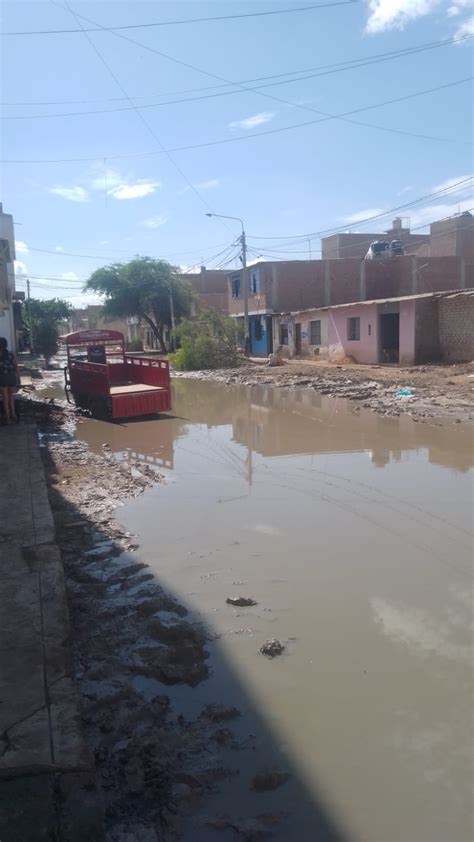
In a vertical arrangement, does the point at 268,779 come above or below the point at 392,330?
below

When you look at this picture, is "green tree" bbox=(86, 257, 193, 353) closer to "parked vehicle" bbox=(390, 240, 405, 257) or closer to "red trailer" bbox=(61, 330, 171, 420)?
"parked vehicle" bbox=(390, 240, 405, 257)

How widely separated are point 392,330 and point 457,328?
4.89 metres

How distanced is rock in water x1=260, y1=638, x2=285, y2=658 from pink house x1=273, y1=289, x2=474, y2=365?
2094cm

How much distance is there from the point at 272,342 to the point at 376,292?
275 inches

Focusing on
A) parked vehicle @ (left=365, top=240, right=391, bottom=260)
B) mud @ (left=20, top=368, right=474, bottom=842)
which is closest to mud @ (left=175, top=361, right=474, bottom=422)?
mud @ (left=20, top=368, right=474, bottom=842)

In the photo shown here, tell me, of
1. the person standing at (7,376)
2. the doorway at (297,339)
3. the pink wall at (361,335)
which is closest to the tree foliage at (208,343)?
the doorway at (297,339)

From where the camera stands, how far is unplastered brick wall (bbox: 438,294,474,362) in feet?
76.9

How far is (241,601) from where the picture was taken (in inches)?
196

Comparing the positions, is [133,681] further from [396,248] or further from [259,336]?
[396,248]

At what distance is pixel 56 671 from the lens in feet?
11.6

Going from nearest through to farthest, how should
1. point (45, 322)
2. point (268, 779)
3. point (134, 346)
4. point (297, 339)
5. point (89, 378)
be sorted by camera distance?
point (268, 779) < point (89, 378) < point (297, 339) < point (45, 322) < point (134, 346)

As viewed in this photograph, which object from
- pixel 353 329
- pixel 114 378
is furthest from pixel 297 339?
pixel 114 378

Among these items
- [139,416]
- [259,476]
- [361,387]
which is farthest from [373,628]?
[361,387]

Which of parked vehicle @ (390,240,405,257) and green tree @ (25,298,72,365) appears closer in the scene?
parked vehicle @ (390,240,405,257)
